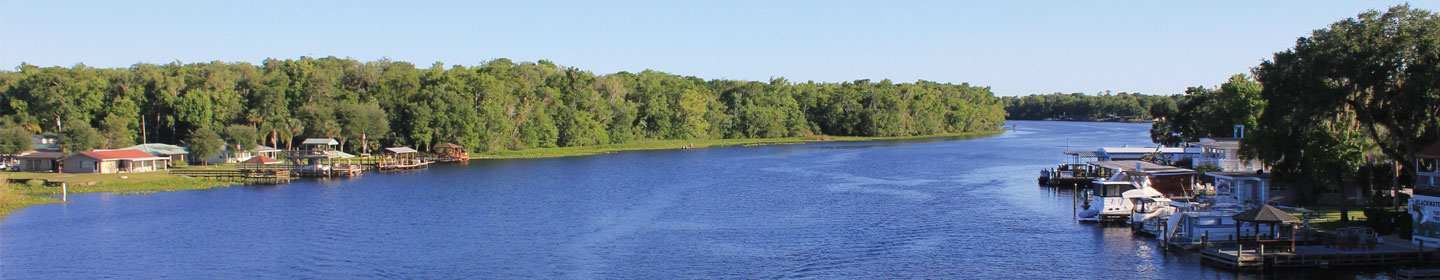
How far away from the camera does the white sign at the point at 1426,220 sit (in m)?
28.5

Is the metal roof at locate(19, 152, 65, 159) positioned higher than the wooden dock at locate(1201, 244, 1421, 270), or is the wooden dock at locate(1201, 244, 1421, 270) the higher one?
the metal roof at locate(19, 152, 65, 159)

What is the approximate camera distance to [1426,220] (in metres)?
28.9

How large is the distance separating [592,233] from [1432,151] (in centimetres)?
2845

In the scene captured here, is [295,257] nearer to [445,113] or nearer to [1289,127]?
[1289,127]

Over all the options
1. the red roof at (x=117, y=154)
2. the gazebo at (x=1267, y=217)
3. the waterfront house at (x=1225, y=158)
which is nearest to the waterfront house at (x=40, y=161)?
the red roof at (x=117, y=154)

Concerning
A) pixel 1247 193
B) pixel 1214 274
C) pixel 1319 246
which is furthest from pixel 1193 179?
pixel 1214 274

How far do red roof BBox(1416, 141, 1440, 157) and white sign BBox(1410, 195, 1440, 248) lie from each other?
1286mm

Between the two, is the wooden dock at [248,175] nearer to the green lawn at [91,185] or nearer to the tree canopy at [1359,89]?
the green lawn at [91,185]

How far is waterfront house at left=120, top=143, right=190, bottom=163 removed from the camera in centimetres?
7325

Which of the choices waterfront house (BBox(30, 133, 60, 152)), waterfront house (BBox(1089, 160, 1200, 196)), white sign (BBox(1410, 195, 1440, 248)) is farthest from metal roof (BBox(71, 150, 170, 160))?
white sign (BBox(1410, 195, 1440, 248))

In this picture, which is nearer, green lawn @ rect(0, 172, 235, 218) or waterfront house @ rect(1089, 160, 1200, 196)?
waterfront house @ rect(1089, 160, 1200, 196)

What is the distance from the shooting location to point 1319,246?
99.0ft

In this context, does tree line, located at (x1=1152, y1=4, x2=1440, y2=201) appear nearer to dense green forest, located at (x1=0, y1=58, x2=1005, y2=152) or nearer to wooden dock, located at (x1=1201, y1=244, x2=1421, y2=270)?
wooden dock, located at (x1=1201, y1=244, x2=1421, y2=270)

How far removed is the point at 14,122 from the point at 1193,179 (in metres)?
87.8
